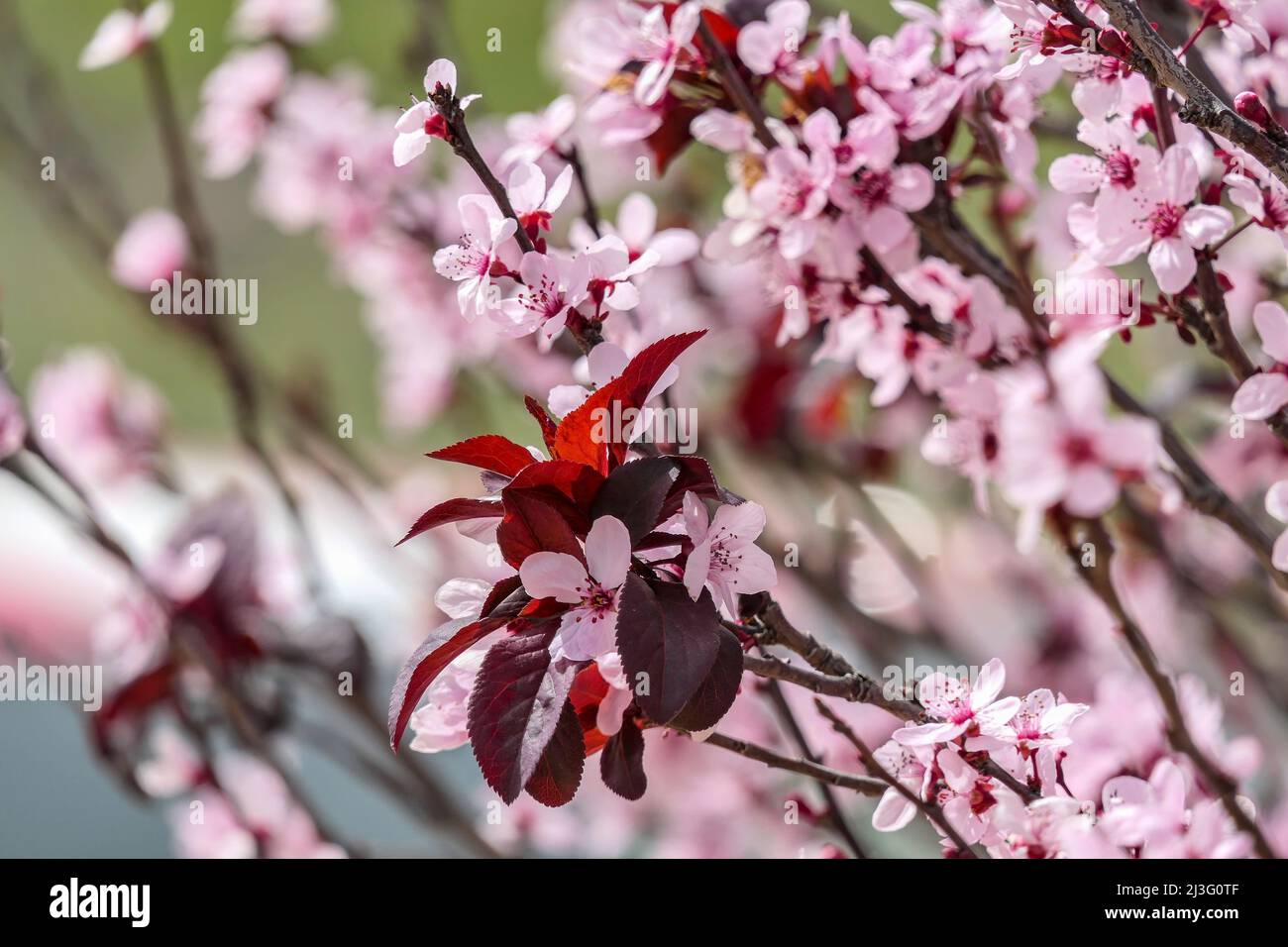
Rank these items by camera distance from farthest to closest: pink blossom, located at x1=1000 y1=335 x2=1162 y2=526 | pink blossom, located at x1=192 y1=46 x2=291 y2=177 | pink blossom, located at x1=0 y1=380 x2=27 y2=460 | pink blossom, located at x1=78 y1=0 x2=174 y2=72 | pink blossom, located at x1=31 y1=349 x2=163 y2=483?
pink blossom, located at x1=31 y1=349 x2=163 y2=483 → pink blossom, located at x1=192 y1=46 x2=291 y2=177 → pink blossom, located at x1=78 y1=0 x2=174 y2=72 → pink blossom, located at x1=0 y1=380 x2=27 y2=460 → pink blossom, located at x1=1000 y1=335 x2=1162 y2=526

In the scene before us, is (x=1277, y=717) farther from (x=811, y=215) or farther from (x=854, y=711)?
(x=811, y=215)

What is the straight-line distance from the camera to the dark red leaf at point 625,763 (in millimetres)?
453

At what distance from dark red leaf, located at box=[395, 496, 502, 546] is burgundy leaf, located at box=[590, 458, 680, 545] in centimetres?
4

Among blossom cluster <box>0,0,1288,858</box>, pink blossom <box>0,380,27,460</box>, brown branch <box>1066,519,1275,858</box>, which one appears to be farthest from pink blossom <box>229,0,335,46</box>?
brown branch <box>1066,519,1275,858</box>

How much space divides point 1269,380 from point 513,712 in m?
0.31

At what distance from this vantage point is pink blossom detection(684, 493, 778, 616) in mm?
413

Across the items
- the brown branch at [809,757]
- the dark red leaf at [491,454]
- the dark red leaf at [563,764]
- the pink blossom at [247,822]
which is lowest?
the pink blossom at [247,822]

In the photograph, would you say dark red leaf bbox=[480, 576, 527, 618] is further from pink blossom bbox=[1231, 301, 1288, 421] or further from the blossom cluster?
pink blossom bbox=[1231, 301, 1288, 421]

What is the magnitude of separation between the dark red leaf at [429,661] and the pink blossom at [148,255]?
28.9 inches

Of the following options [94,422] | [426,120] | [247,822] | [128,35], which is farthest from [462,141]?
[94,422]

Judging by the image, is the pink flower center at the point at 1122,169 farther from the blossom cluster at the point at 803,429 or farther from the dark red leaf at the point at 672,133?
the dark red leaf at the point at 672,133

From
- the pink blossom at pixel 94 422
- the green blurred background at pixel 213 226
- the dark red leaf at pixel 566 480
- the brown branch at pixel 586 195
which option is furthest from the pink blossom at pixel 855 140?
the green blurred background at pixel 213 226
